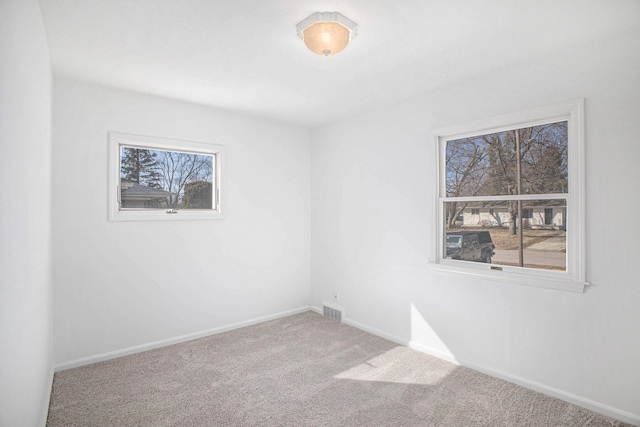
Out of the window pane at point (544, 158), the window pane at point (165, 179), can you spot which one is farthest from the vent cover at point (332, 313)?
the window pane at point (544, 158)

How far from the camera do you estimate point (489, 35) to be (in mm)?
2305

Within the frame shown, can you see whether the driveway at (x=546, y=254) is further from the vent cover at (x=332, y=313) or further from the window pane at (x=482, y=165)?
the vent cover at (x=332, y=313)

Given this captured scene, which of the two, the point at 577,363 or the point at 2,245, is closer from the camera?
the point at 2,245

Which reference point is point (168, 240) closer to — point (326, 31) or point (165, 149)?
point (165, 149)

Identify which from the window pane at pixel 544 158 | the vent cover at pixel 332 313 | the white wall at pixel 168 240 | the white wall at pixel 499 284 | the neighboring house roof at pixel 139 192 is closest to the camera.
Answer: the white wall at pixel 499 284

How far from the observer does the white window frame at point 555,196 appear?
248 centimetres

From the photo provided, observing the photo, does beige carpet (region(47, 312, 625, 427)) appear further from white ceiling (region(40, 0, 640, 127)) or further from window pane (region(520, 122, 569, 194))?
white ceiling (region(40, 0, 640, 127))

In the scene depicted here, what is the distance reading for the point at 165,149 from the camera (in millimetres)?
3703

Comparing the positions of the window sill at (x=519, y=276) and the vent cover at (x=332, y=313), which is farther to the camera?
the vent cover at (x=332, y=313)

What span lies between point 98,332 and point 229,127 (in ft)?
8.21

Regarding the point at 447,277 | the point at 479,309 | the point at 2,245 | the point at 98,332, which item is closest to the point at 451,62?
the point at 447,277

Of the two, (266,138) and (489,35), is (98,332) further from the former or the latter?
(489,35)

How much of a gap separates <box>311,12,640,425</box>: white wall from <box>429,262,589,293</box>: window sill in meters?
0.06

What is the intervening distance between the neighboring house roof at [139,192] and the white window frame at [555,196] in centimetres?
286
